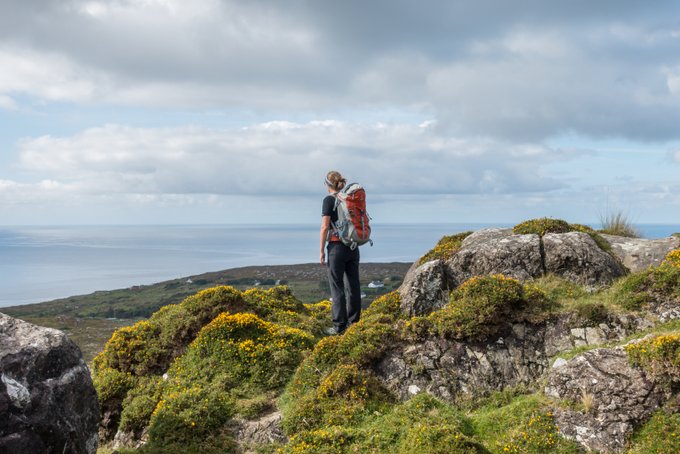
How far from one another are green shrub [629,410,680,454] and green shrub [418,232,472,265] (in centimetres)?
931

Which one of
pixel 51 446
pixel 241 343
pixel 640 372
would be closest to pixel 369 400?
pixel 241 343

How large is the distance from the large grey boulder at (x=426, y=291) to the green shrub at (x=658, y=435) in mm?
7249

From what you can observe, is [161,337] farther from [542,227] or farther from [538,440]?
[542,227]

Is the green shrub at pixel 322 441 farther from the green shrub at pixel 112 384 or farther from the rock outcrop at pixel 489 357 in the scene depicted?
the green shrub at pixel 112 384

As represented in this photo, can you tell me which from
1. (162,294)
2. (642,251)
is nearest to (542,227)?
(642,251)

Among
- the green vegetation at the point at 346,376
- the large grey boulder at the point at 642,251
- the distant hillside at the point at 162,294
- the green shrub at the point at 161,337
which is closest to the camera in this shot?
the green vegetation at the point at 346,376

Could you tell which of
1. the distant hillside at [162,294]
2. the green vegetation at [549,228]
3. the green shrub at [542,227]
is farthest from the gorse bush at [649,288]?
the distant hillside at [162,294]

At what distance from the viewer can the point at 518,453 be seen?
9.53m

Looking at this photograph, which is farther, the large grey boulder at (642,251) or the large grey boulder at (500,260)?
the large grey boulder at (642,251)

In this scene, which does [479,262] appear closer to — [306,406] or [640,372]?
[640,372]

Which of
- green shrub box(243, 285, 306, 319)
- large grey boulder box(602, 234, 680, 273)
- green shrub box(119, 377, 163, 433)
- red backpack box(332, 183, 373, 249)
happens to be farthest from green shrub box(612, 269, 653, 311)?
green shrub box(119, 377, 163, 433)

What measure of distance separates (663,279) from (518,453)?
24.9ft

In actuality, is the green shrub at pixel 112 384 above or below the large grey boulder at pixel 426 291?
below

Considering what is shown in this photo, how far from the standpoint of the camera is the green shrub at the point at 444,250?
1862cm
